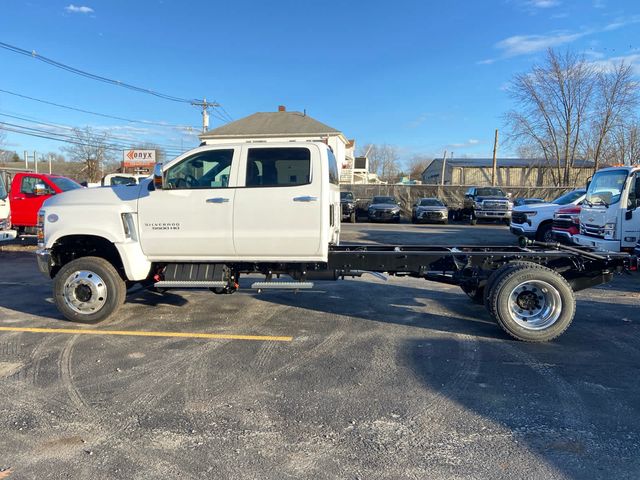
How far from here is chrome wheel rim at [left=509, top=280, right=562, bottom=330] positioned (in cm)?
501

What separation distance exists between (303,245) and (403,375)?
2028 mm

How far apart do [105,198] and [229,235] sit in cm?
168

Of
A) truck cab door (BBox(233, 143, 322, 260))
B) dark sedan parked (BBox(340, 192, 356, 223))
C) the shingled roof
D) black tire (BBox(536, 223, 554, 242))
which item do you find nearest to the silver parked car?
dark sedan parked (BBox(340, 192, 356, 223))

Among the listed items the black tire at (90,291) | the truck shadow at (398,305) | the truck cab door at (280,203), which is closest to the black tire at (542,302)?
the truck shadow at (398,305)

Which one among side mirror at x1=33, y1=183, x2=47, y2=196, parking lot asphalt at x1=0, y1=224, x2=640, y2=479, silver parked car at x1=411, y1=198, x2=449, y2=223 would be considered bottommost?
parking lot asphalt at x1=0, y1=224, x2=640, y2=479

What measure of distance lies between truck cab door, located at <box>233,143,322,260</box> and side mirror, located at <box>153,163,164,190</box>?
0.96m

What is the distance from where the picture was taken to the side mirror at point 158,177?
209 inches

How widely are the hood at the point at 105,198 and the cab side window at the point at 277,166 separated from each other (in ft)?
4.57

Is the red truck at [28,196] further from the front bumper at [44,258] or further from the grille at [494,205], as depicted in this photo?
the grille at [494,205]

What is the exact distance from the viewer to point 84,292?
18.3 ft

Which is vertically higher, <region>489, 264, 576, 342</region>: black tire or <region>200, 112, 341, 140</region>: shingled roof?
<region>200, 112, 341, 140</region>: shingled roof

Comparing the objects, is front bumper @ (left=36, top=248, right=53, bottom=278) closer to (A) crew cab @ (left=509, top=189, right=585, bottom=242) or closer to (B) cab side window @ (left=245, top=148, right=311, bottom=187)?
(B) cab side window @ (left=245, top=148, right=311, bottom=187)

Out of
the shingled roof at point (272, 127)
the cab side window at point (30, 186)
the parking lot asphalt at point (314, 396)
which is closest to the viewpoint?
the parking lot asphalt at point (314, 396)

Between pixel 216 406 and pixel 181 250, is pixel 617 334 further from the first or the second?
pixel 181 250
